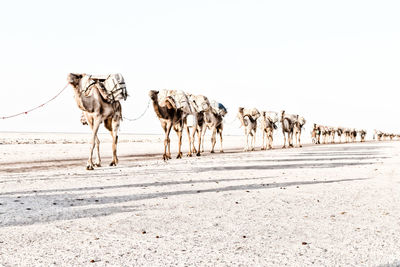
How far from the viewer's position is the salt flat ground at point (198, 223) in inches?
209

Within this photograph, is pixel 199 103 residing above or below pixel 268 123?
above

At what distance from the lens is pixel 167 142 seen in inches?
936

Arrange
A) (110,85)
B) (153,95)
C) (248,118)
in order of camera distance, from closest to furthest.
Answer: (110,85) → (153,95) → (248,118)

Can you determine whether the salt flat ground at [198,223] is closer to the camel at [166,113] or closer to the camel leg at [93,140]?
the camel leg at [93,140]

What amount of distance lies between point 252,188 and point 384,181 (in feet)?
15.4

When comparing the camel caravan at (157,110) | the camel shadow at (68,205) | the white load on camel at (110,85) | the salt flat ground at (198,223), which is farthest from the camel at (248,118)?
the camel shadow at (68,205)

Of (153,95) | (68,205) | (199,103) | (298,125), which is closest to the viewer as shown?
(68,205)

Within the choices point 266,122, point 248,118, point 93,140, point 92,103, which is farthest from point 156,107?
point 266,122

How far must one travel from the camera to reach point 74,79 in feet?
54.4

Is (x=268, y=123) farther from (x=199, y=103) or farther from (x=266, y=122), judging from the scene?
(x=199, y=103)

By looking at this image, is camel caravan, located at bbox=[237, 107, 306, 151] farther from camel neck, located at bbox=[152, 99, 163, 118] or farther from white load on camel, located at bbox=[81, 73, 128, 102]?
white load on camel, located at bbox=[81, 73, 128, 102]

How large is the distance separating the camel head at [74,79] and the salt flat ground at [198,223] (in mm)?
4798

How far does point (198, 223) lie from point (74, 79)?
1108 centimetres

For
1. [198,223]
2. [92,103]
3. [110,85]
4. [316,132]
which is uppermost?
[110,85]
